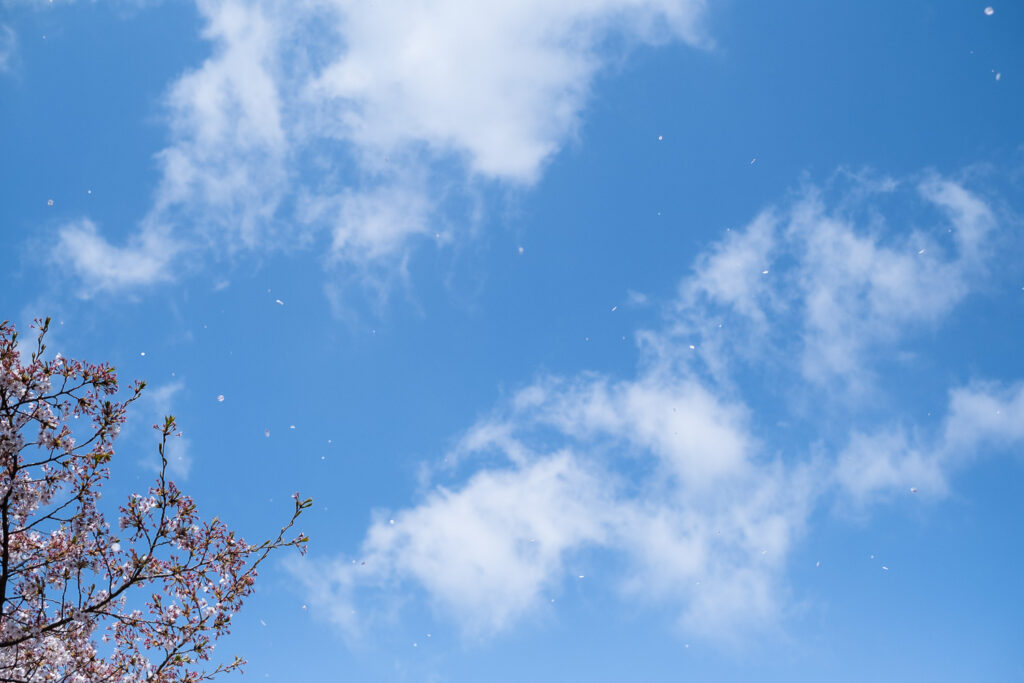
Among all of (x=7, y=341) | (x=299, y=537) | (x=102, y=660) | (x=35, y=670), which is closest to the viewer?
(x=7, y=341)

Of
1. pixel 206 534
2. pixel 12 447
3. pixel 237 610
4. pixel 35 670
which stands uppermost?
pixel 12 447

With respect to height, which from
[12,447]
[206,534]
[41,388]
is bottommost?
[206,534]

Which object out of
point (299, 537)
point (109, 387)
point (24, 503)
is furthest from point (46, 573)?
point (299, 537)

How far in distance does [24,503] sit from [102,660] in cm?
274

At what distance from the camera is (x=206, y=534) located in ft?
23.3

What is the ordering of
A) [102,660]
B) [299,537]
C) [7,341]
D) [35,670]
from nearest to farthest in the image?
[7,341], [299,537], [35,670], [102,660]

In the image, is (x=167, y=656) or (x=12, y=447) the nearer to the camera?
(x=12, y=447)

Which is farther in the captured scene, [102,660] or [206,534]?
[102,660]

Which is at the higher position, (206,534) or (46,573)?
(206,534)

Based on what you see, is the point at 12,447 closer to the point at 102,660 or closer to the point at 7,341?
the point at 7,341

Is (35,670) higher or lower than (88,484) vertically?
lower

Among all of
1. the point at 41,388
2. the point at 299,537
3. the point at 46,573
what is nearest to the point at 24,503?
the point at 46,573

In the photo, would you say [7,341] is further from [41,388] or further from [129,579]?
[129,579]

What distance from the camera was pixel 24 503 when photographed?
7191mm
